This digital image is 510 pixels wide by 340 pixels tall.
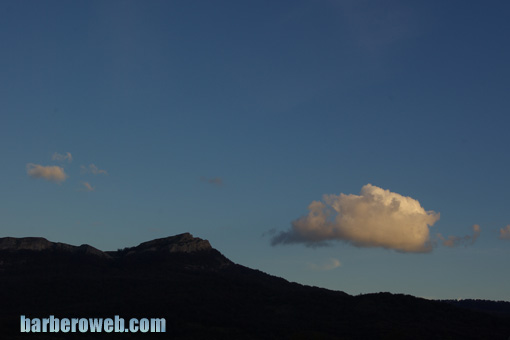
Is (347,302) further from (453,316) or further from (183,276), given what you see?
(183,276)

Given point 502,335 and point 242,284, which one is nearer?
point 502,335

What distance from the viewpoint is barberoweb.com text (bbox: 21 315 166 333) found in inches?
4633

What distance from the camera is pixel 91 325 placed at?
122562 mm

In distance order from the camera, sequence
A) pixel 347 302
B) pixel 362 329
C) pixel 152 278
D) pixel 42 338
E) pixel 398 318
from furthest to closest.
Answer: pixel 152 278 → pixel 347 302 → pixel 398 318 → pixel 362 329 → pixel 42 338

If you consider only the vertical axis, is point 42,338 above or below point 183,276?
below

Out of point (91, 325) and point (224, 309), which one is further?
point (224, 309)

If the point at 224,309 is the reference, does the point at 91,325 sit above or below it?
below

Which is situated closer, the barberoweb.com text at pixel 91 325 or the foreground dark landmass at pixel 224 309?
the barberoweb.com text at pixel 91 325

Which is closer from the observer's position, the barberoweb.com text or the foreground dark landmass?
the barberoweb.com text

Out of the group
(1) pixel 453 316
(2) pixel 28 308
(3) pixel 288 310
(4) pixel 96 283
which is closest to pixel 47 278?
(4) pixel 96 283

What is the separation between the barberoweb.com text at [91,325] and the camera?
4633 inches

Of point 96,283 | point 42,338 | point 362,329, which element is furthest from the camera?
point 96,283

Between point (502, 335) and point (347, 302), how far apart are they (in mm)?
40319

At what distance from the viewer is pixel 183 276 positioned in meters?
195
